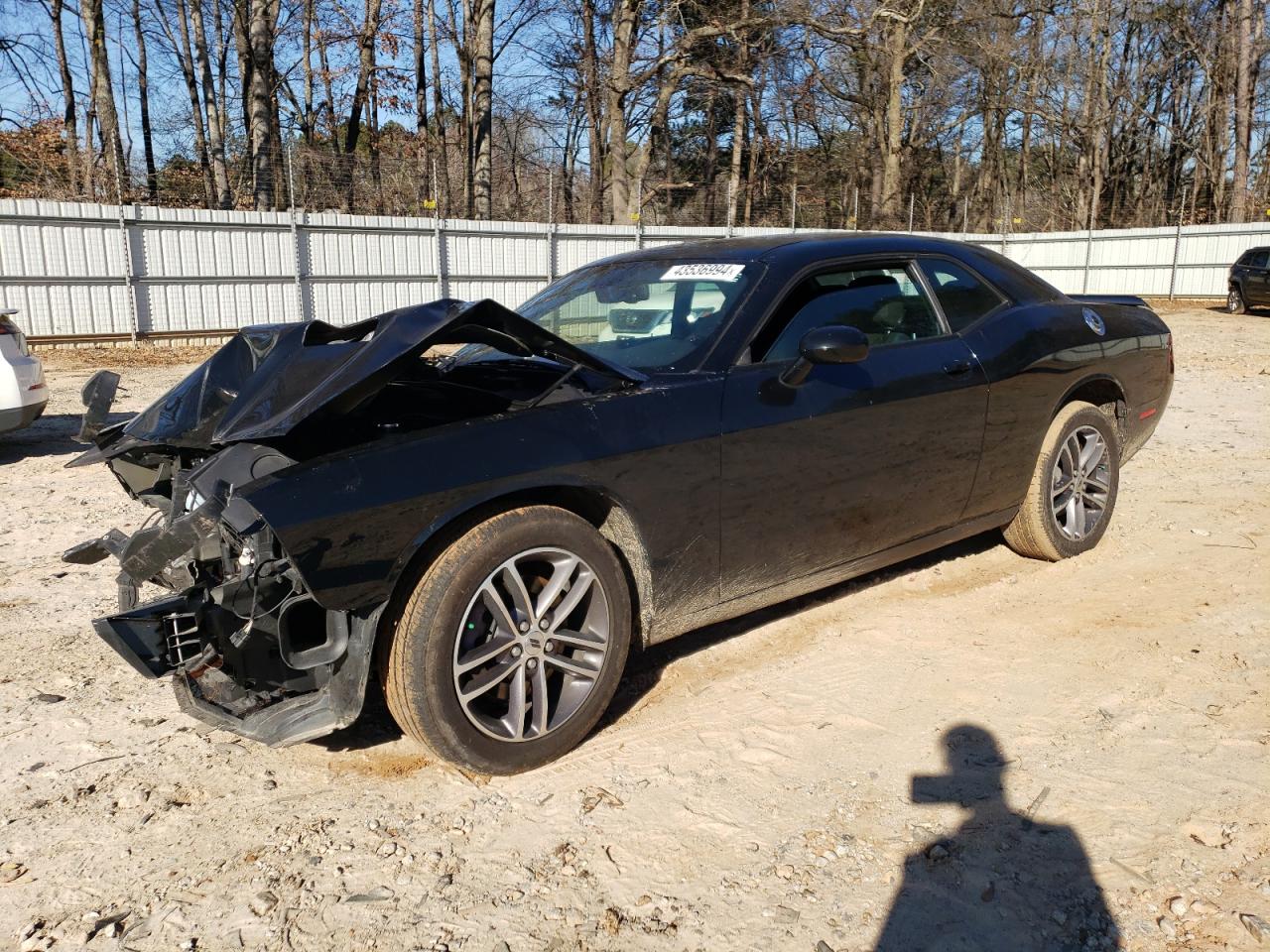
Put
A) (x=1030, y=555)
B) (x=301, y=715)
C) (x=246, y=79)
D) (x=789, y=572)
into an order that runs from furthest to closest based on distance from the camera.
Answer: (x=246, y=79) < (x=1030, y=555) < (x=789, y=572) < (x=301, y=715)

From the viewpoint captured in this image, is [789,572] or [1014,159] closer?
[789,572]

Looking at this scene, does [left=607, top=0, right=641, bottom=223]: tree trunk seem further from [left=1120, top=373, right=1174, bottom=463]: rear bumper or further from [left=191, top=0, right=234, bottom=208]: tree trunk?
[left=1120, top=373, right=1174, bottom=463]: rear bumper

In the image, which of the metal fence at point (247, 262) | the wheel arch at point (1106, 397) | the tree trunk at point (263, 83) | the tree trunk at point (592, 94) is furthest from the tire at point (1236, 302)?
the tree trunk at point (263, 83)

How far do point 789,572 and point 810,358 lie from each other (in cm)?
80

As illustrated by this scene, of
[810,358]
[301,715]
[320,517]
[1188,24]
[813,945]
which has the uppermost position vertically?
[1188,24]

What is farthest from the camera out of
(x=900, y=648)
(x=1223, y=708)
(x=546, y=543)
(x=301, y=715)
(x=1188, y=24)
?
(x=1188, y=24)

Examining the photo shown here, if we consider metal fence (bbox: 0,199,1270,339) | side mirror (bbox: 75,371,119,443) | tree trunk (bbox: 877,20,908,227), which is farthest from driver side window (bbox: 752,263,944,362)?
tree trunk (bbox: 877,20,908,227)

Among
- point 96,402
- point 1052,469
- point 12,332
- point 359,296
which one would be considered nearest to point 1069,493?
point 1052,469

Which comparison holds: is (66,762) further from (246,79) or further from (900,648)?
(246,79)

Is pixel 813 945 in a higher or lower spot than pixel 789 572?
lower

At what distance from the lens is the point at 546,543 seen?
9.83 ft

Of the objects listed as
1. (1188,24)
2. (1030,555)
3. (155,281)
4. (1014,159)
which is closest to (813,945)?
(1030,555)

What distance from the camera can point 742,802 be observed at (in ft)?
9.53

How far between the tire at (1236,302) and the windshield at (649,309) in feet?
76.6
